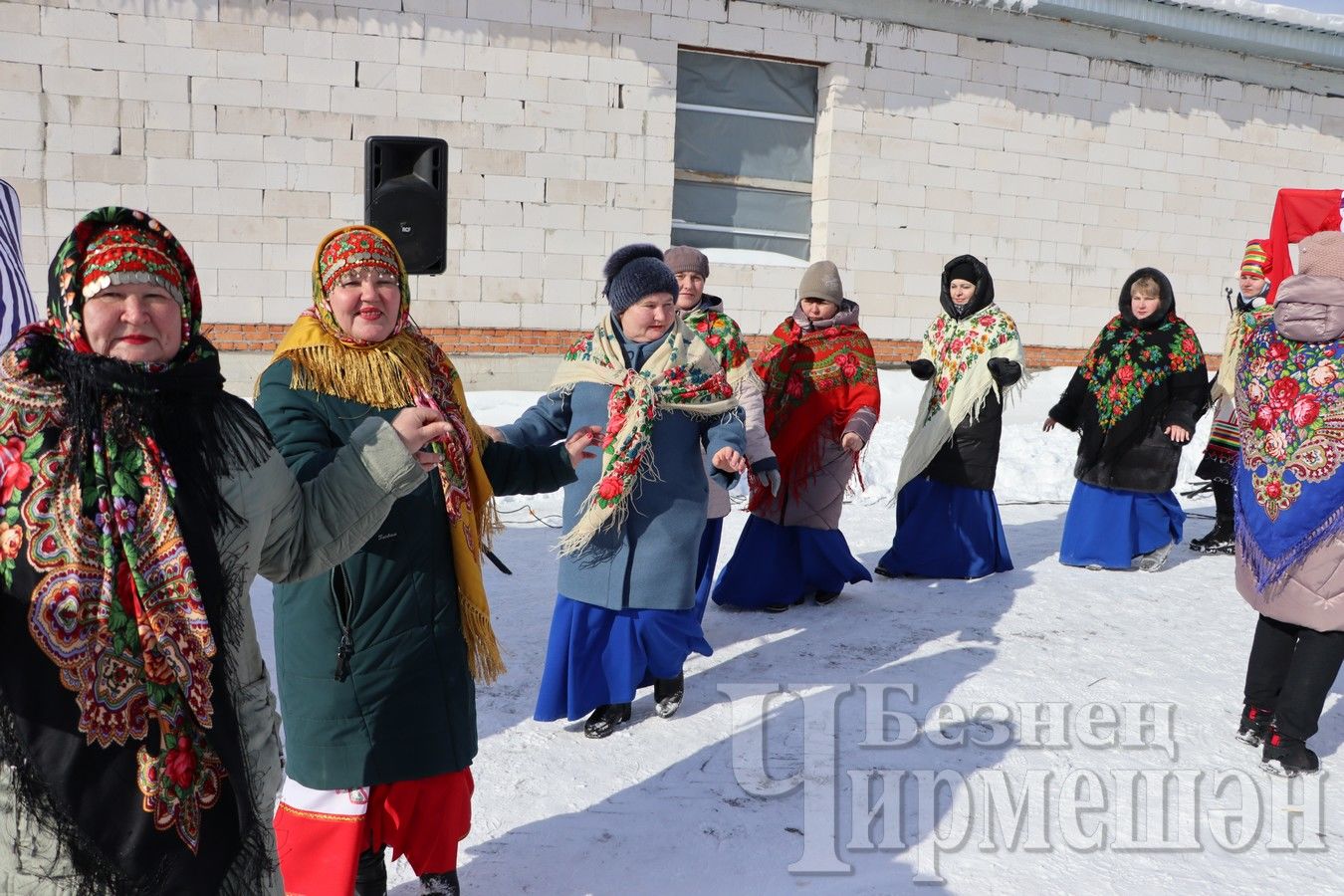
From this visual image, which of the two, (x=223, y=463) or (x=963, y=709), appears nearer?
(x=223, y=463)

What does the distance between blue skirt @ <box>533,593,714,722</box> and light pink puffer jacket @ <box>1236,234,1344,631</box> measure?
2.11 m

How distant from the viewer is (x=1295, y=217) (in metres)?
8.90

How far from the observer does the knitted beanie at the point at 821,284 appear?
17.4ft

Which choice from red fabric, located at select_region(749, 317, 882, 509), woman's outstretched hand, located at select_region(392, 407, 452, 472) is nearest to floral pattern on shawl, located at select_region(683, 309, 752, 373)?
red fabric, located at select_region(749, 317, 882, 509)

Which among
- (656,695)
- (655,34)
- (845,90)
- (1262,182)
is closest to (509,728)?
(656,695)

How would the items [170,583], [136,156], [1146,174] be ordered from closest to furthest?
[170,583]
[136,156]
[1146,174]

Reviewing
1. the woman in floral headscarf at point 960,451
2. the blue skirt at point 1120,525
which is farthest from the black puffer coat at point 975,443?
the blue skirt at point 1120,525

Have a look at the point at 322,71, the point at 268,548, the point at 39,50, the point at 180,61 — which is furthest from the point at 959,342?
the point at 39,50

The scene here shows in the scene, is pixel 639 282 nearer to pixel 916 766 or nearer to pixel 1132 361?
pixel 916 766

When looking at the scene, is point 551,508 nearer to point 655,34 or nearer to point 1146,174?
point 655,34

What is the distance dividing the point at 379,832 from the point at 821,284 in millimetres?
3612

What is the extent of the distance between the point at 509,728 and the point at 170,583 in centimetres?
235

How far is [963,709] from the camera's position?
395 cm

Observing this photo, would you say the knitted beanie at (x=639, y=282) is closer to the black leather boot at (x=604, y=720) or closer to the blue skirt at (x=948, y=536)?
the black leather boot at (x=604, y=720)
